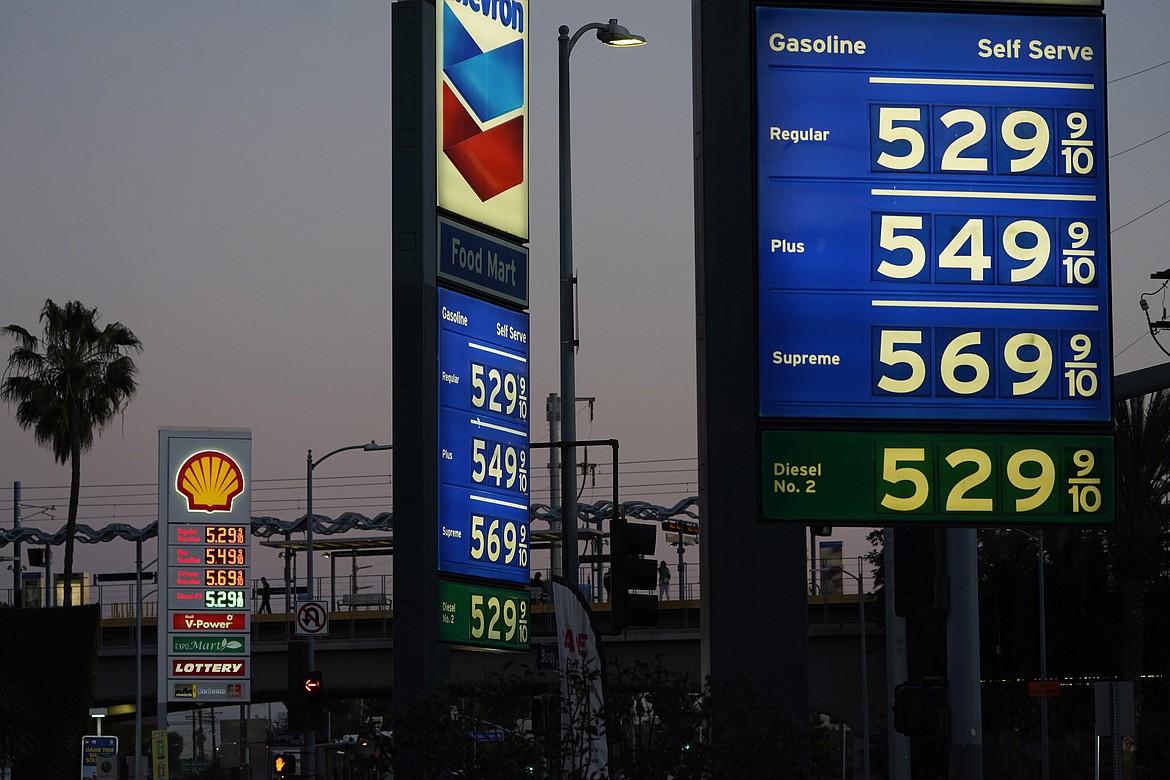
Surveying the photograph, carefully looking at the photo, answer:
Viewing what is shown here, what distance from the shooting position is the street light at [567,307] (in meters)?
27.8

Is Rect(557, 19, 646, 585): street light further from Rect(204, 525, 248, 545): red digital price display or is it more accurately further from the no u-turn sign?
Rect(204, 525, 248, 545): red digital price display

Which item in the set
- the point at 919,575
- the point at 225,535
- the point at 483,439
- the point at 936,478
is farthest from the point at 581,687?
the point at 225,535

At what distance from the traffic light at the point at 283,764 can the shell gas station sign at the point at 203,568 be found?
15642 mm

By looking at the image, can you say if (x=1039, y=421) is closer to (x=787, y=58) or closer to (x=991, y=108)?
(x=991, y=108)

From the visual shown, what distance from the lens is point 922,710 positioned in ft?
65.3

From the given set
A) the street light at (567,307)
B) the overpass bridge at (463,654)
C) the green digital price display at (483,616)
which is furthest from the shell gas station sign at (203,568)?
the green digital price display at (483,616)

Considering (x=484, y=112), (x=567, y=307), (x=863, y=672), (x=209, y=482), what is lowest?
(x=863, y=672)

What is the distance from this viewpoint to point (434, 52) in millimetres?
22328

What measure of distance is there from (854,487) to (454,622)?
33.0 ft

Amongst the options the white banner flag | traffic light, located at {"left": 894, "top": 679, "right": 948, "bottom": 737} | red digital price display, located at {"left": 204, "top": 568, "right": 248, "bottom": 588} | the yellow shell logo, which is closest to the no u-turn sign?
red digital price display, located at {"left": 204, "top": 568, "right": 248, "bottom": 588}

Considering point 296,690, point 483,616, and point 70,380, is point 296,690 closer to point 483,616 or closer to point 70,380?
point 483,616

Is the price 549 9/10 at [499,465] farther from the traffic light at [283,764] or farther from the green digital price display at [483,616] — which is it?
the traffic light at [283,764]

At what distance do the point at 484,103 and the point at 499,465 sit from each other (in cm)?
501

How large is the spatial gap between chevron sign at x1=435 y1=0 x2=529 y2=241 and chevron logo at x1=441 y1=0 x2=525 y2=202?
0.04ft
